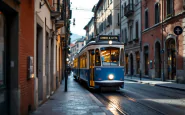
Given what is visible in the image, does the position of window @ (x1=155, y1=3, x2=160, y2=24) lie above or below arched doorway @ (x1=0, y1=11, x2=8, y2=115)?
above

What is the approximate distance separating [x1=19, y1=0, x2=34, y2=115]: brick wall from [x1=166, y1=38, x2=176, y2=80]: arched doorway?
20.6 m

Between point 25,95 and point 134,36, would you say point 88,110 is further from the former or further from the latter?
point 134,36

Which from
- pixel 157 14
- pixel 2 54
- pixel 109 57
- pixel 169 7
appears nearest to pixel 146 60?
pixel 157 14

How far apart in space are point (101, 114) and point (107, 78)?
7.95 m

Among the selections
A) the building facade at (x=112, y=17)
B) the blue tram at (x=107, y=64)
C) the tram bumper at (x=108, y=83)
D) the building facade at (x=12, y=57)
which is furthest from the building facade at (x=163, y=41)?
the building facade at (x=12, y=57)

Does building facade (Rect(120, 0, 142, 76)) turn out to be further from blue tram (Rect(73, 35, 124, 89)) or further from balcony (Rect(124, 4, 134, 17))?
blue tram (Rect(73, 35, 124, 89))

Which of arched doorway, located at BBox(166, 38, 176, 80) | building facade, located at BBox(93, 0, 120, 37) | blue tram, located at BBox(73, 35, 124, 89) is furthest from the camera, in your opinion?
building facade, located at BBox(93, 0, 120, 37)

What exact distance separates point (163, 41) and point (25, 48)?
2311 centimetres

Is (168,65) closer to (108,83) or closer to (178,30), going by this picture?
(178,30)

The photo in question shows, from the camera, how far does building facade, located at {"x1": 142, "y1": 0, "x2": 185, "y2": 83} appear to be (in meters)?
25.3

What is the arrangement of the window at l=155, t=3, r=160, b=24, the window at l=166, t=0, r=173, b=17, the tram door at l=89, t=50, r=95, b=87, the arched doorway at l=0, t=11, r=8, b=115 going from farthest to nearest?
the window at l=155, t=3, r=160, b=24 < the window at l=166, t=0, r=173, b=17 < the tram door at l=89, t=50, r=95, b=87 < the arched doorway at l=0, t=11, r=8, b=115

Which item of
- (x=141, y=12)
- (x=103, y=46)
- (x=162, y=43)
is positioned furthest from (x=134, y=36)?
(x=103, y=46)

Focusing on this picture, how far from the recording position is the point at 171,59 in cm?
2816

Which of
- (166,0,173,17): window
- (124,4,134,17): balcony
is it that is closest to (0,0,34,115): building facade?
(166,0,173,17): window
